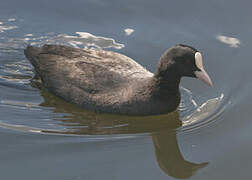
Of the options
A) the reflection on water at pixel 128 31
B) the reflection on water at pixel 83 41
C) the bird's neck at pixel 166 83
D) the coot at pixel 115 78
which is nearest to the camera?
the coot at pixel 115 78

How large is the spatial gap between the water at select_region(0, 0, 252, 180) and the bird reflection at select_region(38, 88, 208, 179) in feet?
0.05

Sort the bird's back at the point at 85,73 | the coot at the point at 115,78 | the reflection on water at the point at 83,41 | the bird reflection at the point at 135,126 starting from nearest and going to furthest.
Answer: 1. the bird reflection at the point at 135,126
2. the coot at the point at 115,78
3. the bird's back at the point at 85,73
4. the reflection on water at the point at 83,41

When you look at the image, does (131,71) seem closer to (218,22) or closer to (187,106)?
(187,106)

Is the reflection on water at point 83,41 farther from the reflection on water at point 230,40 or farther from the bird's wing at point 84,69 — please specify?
the reflection on water at point 230,40

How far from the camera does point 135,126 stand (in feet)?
26.1

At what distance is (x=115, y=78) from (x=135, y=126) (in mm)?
813

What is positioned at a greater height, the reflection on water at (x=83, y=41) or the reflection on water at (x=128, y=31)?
the reflection on water at (x=128, y=31)

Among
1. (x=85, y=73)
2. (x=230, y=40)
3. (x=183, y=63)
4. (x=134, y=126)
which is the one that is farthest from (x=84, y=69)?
(x=230, y=40)

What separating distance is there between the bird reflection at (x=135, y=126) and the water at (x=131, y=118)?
0.01 metres

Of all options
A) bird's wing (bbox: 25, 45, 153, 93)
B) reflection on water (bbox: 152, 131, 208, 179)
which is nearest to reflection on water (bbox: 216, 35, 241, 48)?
bird's wing (bbox: 25, 45, 153, 93)

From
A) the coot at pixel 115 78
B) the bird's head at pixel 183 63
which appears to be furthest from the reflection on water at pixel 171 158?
the bird's head at pixel 183 63

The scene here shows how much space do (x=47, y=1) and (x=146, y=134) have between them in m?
4.86

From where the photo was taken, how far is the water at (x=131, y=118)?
698 centimetres

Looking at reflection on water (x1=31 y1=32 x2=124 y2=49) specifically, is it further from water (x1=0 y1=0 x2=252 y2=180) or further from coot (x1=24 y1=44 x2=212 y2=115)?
coot (x1=24 y1=44 x2=212 y2=115)
